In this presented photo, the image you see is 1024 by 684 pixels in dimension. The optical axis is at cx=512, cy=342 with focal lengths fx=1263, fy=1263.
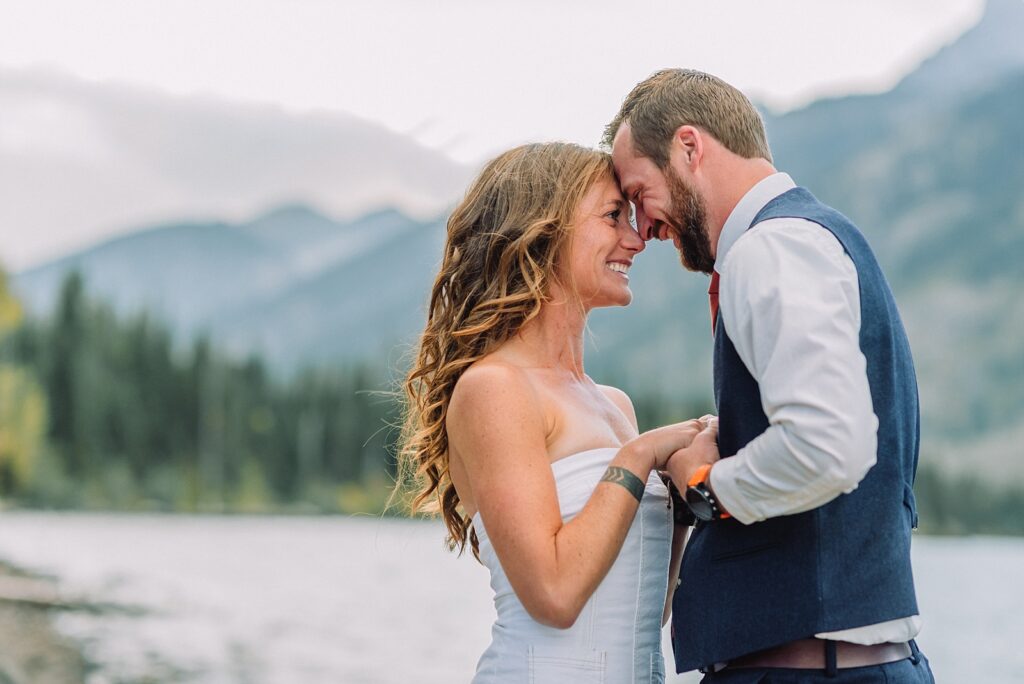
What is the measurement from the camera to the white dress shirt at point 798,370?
2141mm

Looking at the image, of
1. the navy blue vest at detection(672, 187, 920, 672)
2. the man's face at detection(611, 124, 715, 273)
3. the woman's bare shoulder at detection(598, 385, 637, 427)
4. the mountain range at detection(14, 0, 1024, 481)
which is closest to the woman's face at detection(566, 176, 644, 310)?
→ the man's face at detection(611, 124, 715, 273)

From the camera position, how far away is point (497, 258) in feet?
10.2

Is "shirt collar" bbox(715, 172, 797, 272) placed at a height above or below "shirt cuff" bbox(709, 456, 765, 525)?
above

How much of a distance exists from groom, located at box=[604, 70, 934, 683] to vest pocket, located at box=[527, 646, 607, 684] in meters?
0.30

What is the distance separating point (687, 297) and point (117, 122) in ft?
221

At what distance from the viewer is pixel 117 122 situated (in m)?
141

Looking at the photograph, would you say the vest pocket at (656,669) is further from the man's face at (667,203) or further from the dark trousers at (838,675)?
the man's face at (667,203)

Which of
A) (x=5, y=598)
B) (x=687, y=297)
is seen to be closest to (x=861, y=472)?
(x=5, y=598)

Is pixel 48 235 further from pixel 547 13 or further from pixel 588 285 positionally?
pixel 588 285

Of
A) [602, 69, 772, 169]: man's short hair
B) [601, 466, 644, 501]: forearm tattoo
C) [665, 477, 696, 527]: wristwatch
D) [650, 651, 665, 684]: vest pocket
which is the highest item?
[602, 69, 772, 169]: man's short hair

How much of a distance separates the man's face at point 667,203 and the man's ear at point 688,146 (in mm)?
37

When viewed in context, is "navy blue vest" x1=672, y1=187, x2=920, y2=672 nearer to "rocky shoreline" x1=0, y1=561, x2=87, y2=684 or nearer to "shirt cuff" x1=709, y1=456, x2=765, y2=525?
"shirt cuff" x1=709, y1=456, x2=765, y2=525

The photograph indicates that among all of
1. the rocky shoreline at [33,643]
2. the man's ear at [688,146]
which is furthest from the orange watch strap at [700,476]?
the rocky shoreline at [33,643]

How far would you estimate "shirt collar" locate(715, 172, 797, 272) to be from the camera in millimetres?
2514
